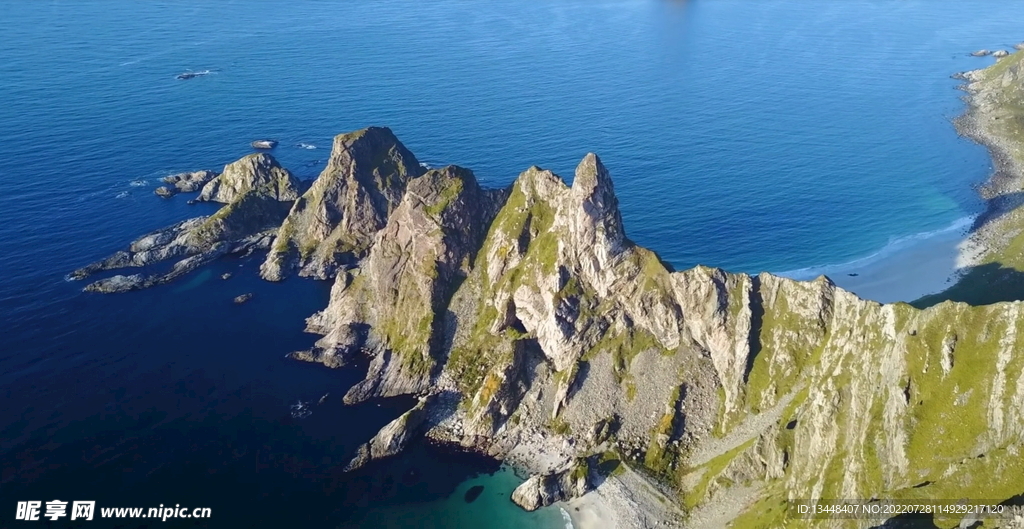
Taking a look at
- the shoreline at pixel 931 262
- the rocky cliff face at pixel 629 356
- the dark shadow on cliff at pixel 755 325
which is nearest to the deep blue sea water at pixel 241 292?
the shoreline at pixel 931 262

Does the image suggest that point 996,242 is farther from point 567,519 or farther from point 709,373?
point 567,519

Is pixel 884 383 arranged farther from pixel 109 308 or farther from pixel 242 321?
pixel 109 308

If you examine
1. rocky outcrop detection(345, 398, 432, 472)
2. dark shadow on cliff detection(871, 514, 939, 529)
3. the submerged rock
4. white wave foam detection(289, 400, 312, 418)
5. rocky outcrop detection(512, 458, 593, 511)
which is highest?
the submerged rock

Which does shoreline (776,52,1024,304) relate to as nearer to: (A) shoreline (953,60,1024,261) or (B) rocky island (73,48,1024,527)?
(A) shoreline (953,60,1024,261)

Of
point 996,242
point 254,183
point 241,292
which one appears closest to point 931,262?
point 996,242

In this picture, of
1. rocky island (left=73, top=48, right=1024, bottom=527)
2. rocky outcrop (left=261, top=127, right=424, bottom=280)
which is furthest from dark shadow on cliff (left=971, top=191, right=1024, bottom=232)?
rocky outcrop (left=261, top=127, right=424, bottom=280)

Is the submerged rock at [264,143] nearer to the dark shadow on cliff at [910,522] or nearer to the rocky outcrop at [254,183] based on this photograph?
the rocky outcrop at [254,183]
